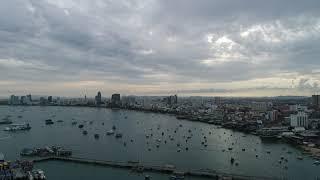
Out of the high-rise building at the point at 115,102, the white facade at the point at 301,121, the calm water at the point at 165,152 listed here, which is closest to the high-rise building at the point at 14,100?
the high-rise building at the point at 115,102

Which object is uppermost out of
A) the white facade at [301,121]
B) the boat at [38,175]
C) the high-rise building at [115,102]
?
the high-rise building at [115,102]

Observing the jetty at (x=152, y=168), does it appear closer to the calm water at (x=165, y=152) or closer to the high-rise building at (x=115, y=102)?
the calm water at (x=165, y=152)

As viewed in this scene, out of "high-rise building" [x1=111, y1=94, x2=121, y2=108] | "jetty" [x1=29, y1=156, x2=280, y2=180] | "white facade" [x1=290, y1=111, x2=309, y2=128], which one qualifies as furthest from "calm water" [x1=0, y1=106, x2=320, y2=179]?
"high-rise building" [x1=111, y1=94, x2=121, y2=108]

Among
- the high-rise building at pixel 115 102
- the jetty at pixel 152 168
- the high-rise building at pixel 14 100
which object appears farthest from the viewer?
the high-rise building at pixel 14 100

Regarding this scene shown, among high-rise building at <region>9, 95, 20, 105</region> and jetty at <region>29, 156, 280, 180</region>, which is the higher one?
high-rise building at <region>9, 95, 20, 105</region>

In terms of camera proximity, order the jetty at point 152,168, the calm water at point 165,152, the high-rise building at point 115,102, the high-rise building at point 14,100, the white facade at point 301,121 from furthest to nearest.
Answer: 1. the high-rise building at point 14,100
2. the high-rise building at point 115,102
3. the white facade at point 301,121
4. the calm water at point 165,152
5. the jetty at point 152,168

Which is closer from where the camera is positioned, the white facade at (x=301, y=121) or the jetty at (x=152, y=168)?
the jetty at (x=152, y=168)

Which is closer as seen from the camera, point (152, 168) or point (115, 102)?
point (152, 168)

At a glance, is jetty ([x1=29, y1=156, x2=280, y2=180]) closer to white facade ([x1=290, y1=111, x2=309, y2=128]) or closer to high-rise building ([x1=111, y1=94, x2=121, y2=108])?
white facade ([x1=290, y1=111, x2=309, y2=128])

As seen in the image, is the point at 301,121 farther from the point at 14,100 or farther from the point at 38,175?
the point at 14,100

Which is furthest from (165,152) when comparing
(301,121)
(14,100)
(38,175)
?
(14,100)

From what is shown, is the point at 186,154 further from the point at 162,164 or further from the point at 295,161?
the point at 295,161
